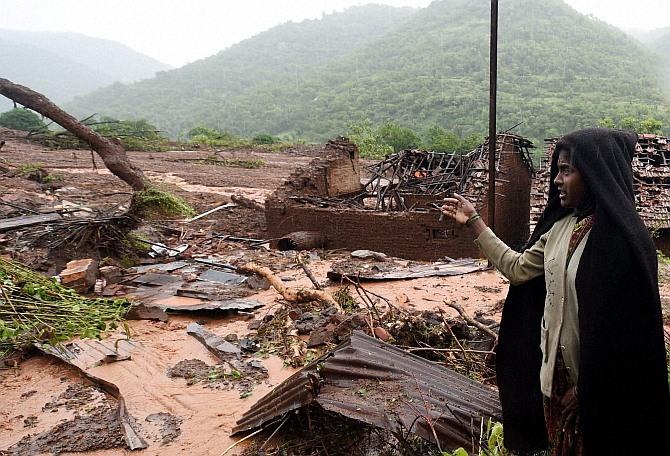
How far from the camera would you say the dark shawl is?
6.39 feet

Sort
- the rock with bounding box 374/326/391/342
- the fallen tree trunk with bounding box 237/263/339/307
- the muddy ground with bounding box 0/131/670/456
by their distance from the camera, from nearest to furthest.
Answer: the muddy ground with bounding box 0/131/670/456 → the rock with bounding box 374/326/391/342 → the fallen tree trunk with bounding box 237/263/339/307

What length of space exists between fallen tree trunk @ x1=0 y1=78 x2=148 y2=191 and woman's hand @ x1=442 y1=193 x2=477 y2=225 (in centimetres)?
894

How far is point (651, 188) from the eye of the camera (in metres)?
12.3

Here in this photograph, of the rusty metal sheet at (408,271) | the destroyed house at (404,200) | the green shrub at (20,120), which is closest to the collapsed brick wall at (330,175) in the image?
the destroyed house at (404,200)

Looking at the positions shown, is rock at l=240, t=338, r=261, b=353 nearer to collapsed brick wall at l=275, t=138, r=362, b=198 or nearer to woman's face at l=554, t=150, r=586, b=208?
woman's face at l=554, t=150, r=586, b=208

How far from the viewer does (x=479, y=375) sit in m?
4.32

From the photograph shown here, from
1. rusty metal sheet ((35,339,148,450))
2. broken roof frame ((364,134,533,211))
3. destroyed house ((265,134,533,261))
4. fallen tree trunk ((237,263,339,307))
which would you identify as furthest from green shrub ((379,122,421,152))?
rusty metal sheet ((35,339,148,450))

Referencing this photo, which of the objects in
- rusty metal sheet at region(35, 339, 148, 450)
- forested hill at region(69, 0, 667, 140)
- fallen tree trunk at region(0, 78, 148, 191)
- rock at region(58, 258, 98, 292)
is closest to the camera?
rusty metal sheet at region(35, 339, 148, 450)

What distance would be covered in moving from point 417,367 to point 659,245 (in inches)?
408

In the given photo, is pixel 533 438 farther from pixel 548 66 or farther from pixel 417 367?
pixel 548 66

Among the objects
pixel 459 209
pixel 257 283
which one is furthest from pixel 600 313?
pixel 257 283

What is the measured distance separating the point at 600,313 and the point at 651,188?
12.1 meters

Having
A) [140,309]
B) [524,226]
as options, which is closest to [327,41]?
[524,226]

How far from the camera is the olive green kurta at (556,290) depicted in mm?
2146
